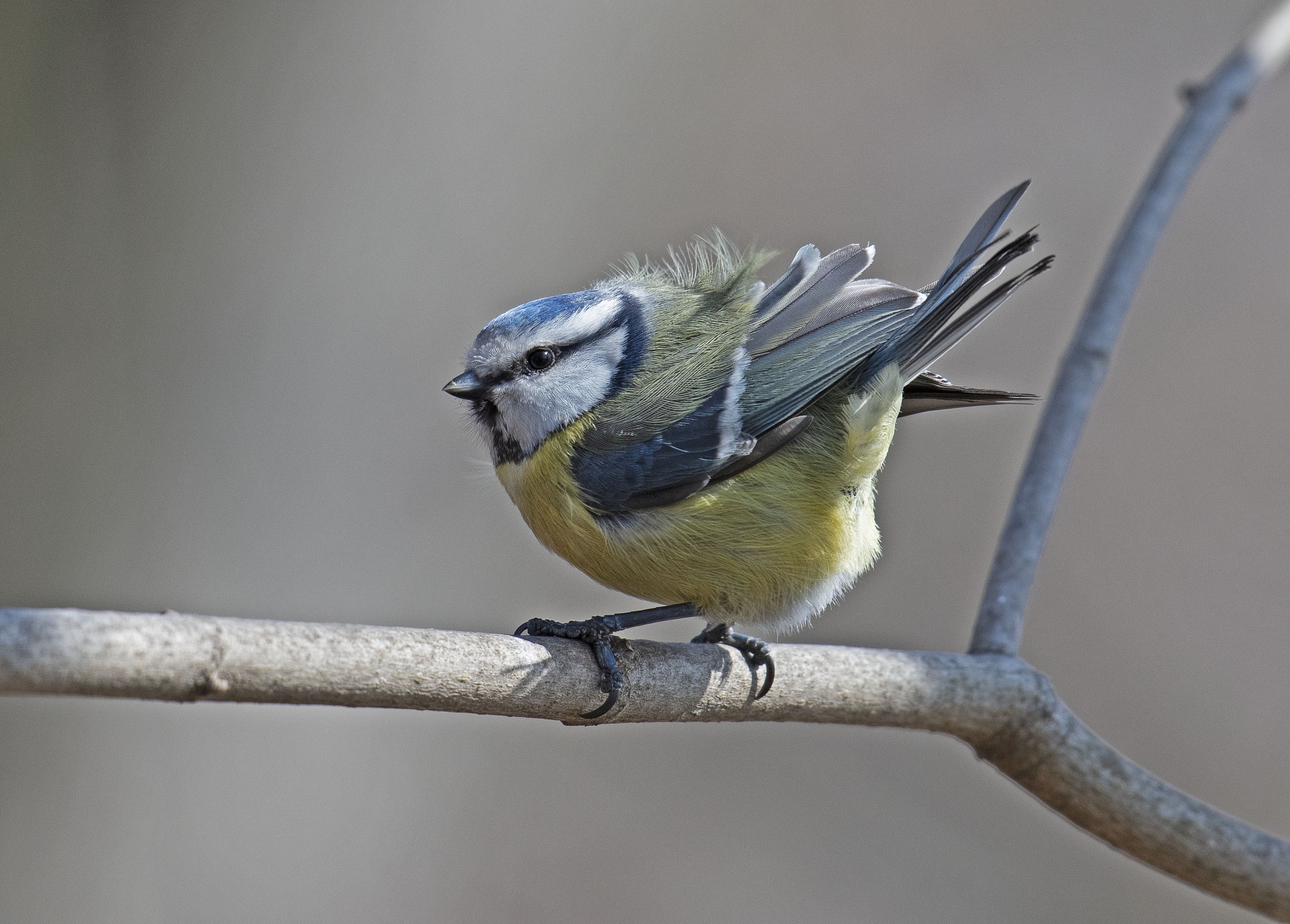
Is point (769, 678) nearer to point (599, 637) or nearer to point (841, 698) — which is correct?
point (841, 698)

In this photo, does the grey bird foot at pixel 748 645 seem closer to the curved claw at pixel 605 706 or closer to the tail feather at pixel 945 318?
the curved claw at pixel 605 706

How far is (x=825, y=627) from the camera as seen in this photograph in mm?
2654

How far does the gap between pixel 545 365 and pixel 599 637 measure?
454 millimetres

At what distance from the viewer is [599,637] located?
50.9 inches

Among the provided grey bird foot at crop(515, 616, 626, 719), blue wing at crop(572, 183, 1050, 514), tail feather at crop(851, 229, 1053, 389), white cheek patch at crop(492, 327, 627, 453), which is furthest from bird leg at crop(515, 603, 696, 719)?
tail feather at crop(851, 229, 1053, 389)

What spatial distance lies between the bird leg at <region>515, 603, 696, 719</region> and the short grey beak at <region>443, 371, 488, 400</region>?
0.36 meters

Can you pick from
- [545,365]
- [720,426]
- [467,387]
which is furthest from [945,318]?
[467,387]

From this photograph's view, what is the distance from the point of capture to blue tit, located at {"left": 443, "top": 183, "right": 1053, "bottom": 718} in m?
1.50

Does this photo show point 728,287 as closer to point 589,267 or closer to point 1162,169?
point 1162,169

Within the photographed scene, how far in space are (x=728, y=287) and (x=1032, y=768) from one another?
2.69 ft

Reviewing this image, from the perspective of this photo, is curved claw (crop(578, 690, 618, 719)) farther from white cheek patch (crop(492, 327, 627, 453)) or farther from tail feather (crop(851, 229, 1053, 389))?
tail feather (crop(851, 229, 1053, 389))

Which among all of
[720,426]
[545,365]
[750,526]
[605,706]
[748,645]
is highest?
[545,365]

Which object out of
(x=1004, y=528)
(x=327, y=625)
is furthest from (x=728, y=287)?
(x=327, y=625)

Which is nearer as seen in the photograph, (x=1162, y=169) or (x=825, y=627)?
(x=1162, y=169)
